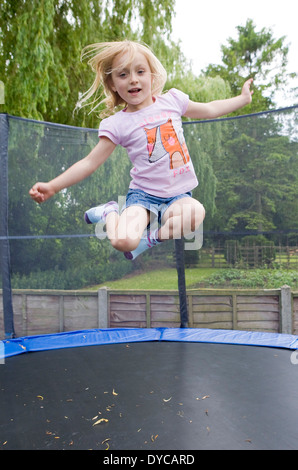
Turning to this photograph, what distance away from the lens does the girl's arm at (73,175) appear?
1.29 m

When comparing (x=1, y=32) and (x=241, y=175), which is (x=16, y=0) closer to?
(x=1, y=32)

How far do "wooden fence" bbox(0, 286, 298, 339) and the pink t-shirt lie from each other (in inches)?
53.3

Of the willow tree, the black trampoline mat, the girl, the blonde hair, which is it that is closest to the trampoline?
the black trampoline mat

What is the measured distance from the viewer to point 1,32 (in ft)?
9.92

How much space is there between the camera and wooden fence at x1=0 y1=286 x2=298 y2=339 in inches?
101

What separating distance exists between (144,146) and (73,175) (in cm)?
28

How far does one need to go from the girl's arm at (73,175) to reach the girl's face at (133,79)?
18 centimetres

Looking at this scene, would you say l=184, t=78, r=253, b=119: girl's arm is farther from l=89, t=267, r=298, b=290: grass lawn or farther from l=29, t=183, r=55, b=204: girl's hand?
l=89, t=267, r=298, b=290: grass lawn

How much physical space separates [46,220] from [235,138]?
52.2 inches

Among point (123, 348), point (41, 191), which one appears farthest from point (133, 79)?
point (123, 348)

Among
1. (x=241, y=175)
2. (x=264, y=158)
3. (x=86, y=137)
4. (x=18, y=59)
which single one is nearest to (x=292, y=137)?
(x=264, y=158)

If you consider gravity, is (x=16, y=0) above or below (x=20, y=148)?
above

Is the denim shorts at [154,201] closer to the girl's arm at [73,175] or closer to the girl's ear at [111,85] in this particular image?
the girl's arm at [73,175]

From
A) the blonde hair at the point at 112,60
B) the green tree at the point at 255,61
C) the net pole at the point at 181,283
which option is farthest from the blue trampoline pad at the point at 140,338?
the green tree at the point at 255,61
